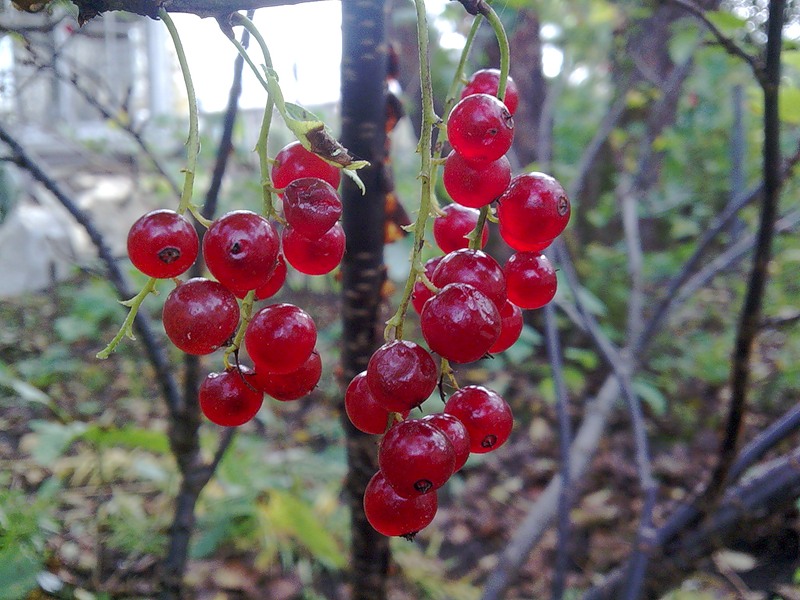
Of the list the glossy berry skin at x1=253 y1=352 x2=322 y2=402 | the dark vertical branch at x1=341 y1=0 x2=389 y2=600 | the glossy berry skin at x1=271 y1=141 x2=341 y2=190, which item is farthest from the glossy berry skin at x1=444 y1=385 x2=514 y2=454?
the dark vertical branch at x1=341 y1=0 x2=389 y2=600

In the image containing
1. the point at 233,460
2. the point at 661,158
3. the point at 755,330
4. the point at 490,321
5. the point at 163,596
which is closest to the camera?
the point at 490,321

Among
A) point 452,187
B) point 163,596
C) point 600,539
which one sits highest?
point 452,187

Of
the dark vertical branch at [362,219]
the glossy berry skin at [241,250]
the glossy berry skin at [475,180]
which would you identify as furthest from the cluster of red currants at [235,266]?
the dark vertical branch at [362,219]

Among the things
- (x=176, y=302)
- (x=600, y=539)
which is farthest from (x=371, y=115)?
(x=600, y=539)

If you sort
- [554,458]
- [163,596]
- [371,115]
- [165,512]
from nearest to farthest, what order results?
[371,115], [163,596], [165,512], [554,458]

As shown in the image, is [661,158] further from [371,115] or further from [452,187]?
[452,187]

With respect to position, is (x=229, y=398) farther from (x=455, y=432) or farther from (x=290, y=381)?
(x=455, y=432)

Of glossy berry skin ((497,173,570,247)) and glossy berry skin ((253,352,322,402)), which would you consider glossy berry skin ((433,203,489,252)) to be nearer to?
glossy berry skin ((497,173,570,247))

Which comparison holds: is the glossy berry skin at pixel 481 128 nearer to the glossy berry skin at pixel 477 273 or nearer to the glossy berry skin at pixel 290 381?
the glossy berry skin at pixel 477 273
